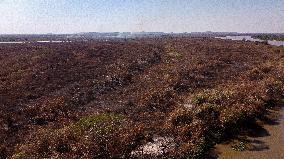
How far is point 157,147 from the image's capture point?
17.9m

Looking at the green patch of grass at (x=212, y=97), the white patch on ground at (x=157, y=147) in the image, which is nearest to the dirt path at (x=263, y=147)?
the white patch on ground at (x=157, y=147)

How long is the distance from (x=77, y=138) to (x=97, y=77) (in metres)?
22.1

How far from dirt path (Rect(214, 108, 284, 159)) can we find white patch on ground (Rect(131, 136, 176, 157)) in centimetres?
240

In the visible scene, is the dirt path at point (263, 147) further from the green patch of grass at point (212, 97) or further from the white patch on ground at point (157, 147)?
the green patch of grass at point (212, 97)

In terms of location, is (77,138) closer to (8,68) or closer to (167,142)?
(167,142)

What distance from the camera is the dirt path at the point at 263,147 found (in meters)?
18.1

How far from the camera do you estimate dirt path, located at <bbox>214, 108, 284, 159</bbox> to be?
18094mm

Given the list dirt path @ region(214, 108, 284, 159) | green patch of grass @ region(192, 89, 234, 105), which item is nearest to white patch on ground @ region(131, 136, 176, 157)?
dirt path @ region(214, 108, 284, 159)

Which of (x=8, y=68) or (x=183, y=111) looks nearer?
(x=183, y=111)

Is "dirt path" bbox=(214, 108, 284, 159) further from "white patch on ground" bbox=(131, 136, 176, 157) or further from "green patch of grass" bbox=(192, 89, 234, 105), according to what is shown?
"green patch of grass" bbox=(192, 89, 234, 105)

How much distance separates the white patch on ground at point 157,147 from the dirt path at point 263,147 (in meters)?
2.40

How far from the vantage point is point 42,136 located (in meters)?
18.5

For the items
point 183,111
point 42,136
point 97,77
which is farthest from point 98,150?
point 97,77

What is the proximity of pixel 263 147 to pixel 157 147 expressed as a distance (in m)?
5.69
